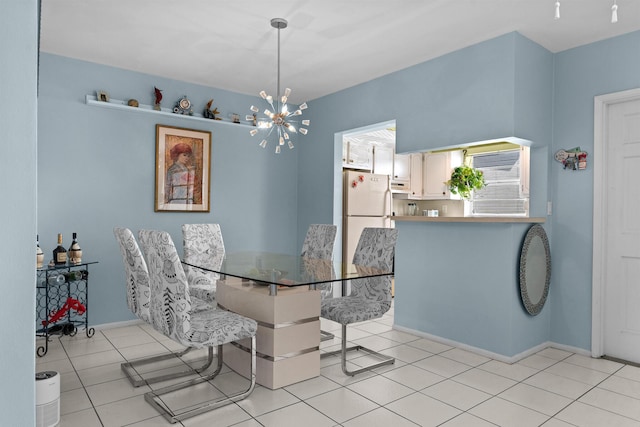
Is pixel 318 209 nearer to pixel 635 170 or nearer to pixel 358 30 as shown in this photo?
pixel 358 30

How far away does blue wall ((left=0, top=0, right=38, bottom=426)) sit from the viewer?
1.17 m

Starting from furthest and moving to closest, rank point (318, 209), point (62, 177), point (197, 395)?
point (318, 209), point (62, 177), point (197, 395)

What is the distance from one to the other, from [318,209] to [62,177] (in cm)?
277

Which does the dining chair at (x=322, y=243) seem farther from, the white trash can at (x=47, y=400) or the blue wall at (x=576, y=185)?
the white trash can at (x=47, y=400)

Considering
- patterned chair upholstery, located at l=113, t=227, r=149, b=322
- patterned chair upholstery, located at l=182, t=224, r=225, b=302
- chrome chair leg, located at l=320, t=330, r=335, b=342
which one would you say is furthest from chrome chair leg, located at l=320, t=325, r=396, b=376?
patterned chair upholstery, located at l=113, t=227, r=149, b=322

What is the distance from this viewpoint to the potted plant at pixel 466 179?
221 inches

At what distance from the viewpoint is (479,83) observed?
353 centimetres

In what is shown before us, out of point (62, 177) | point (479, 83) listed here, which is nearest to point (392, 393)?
point (479, 83)

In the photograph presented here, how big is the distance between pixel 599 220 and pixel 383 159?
113 inches

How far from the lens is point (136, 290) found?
2705 millimetres

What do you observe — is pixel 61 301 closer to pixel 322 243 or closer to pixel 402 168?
pixel 322 243

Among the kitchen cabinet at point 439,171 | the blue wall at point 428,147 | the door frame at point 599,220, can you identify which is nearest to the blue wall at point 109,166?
the blue wall at point 428,147

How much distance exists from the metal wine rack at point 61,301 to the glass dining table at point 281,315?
4.92 ft

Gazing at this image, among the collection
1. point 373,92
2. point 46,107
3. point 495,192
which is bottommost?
point 495,192
